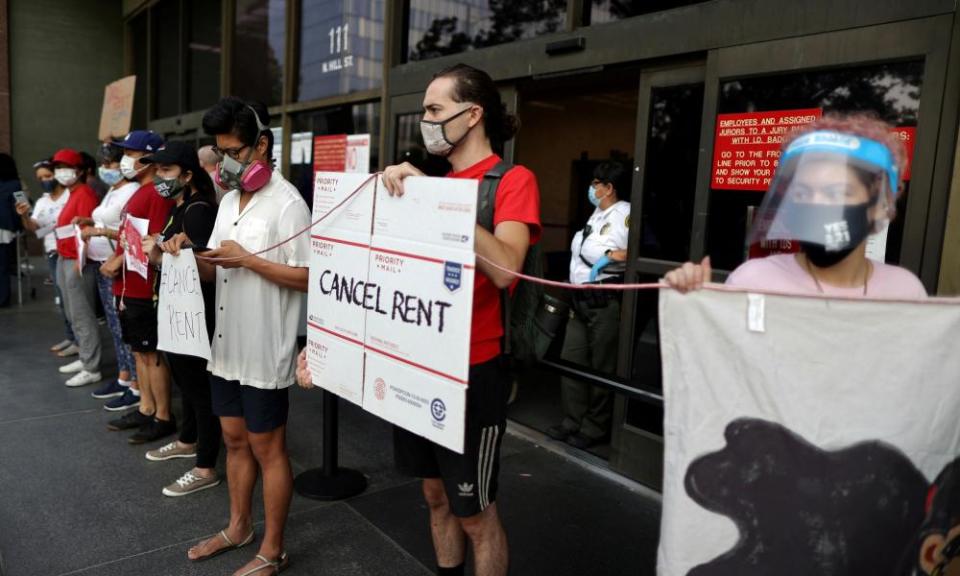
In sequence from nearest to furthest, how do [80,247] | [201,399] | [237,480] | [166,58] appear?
[237,480]
[201,399]
[80,247]
[166,58]

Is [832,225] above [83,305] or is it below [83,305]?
above

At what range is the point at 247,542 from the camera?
3045 millimetres

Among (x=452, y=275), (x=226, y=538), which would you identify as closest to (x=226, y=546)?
(x=226, y=538)

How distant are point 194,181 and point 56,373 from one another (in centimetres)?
357

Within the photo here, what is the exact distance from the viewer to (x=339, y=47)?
6504 mm

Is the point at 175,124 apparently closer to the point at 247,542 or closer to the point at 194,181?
the point at 194,181

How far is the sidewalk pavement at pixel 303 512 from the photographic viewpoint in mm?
2963

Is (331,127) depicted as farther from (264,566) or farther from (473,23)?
(264,566)

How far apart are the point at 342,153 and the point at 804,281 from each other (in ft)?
17.4

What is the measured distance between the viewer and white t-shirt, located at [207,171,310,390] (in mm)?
2623

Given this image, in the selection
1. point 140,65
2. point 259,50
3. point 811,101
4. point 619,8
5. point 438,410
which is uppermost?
point 140,65

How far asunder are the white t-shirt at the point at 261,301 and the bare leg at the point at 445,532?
0.83 metres

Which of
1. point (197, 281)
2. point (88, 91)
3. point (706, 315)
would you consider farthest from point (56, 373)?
point (88, 91)

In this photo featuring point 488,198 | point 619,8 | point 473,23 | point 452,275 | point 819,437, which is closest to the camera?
point 819,437
